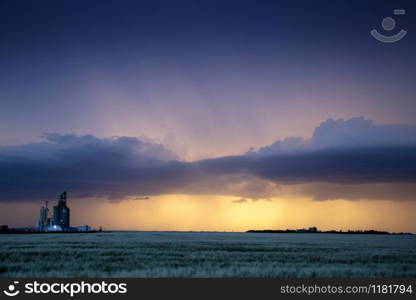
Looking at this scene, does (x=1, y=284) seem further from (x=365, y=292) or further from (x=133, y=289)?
(x=365, y=292)

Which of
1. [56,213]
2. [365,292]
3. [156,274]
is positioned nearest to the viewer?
[365,292]

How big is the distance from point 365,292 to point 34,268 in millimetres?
18295

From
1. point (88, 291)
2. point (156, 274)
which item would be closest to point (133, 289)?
point (88, 291)

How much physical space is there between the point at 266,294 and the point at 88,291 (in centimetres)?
669

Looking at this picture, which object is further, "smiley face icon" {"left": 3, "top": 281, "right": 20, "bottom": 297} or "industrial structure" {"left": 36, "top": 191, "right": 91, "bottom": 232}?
"industrial structure" {"left": 36, "top": 191, "right": 91, "bottom": 232}

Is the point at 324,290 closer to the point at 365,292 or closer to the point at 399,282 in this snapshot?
the point at 365,292

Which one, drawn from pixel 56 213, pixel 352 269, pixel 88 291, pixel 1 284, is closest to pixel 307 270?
pixel 352 269

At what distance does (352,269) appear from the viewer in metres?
25.9

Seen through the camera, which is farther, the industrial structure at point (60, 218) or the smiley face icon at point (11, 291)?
the industrial structure at point (60, 218)

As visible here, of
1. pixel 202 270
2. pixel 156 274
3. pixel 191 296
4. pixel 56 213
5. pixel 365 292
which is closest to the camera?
pixel 191 296

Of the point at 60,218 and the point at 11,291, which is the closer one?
the point at 11,291

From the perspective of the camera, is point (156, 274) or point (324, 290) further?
point (156, 274)

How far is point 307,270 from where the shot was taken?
2473 centimetres

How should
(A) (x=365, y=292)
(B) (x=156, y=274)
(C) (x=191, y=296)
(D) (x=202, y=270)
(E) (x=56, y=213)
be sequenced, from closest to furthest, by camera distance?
(C) (x=191, y=296) → (A) (x=365, y=292) → (B) (x=156, y=274) → (D) (x=202, y=270) → (E) (x=56, y=213)
